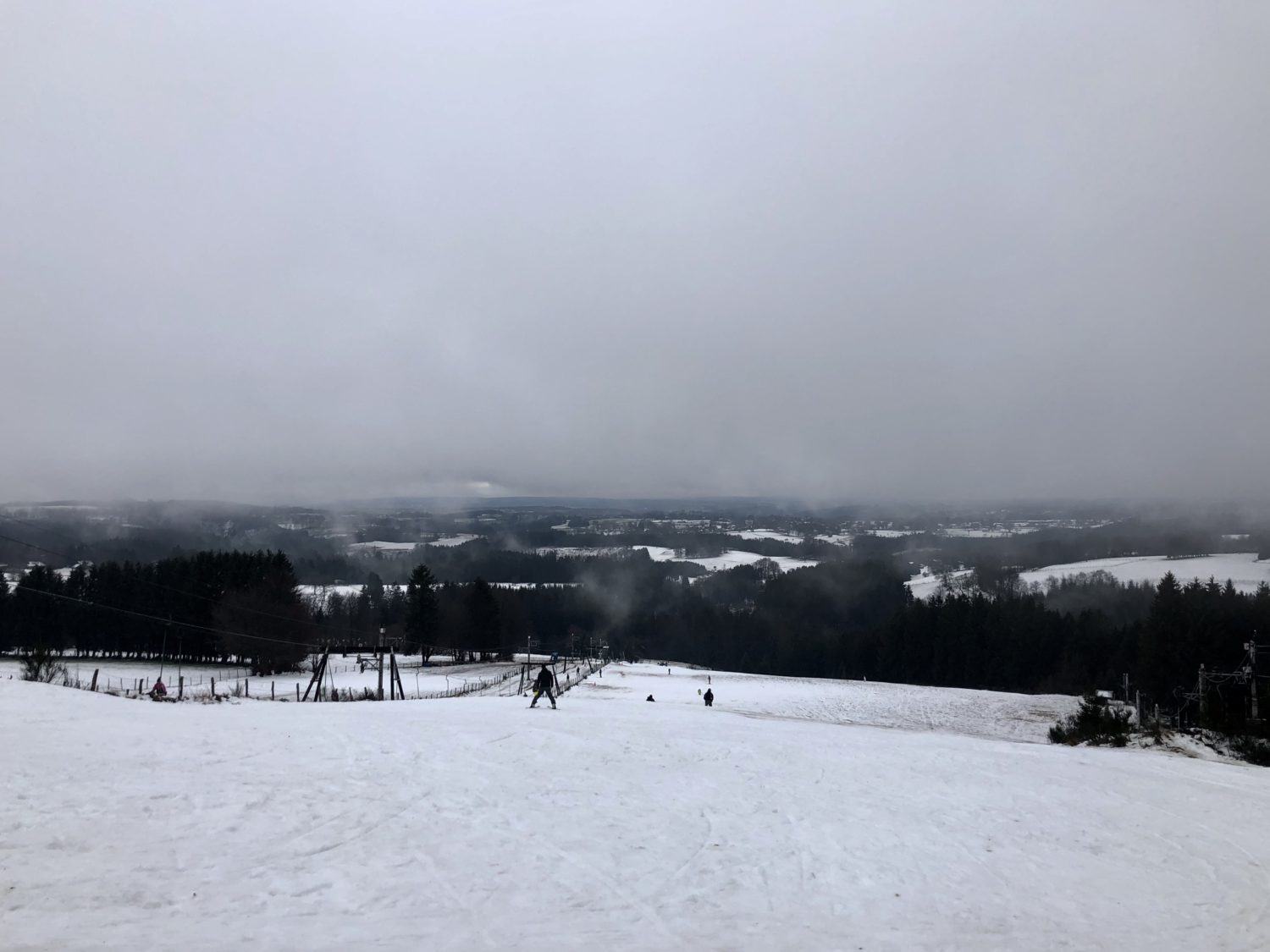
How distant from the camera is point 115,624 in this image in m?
70.1

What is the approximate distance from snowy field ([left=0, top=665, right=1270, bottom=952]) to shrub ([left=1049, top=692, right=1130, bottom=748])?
9.09 meters

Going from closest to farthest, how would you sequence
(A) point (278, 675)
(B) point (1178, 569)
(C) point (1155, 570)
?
1. (A) point (278, 675)
2. (B) point (1178, 569)
3. (C) point (1155, 570)

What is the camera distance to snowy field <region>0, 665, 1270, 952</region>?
648cm

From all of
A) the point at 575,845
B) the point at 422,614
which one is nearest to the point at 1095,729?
the point at 575,845

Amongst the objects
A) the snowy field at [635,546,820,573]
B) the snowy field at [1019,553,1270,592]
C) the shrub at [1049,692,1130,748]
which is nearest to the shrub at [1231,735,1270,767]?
the shrub at [1049,692,1130,748]

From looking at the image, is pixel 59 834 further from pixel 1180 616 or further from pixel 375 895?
pixel 1180 616

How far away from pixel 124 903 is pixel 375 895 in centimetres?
211

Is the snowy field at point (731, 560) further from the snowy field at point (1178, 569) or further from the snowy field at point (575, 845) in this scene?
the snowy field at point (575, 845)

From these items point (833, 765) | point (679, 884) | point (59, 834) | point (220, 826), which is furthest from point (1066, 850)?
point (59, 834)

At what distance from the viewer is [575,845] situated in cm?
865

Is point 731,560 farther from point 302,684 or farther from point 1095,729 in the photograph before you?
point 1095,729

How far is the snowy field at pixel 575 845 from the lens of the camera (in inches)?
255

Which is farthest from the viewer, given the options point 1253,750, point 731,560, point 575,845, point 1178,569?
point 731,560

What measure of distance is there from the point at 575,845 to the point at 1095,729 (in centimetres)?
2458
